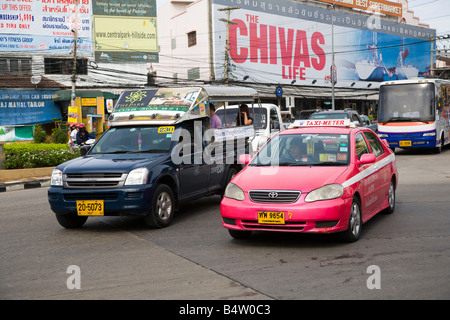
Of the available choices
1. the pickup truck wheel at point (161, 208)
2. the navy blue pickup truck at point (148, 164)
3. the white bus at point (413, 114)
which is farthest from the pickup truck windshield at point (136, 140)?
the white bus at point (413, 114)

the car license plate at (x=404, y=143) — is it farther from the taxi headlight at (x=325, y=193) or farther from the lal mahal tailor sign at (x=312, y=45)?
the lal mahal tailor sign at (x=312, y=45)

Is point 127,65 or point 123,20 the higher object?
point 123,20

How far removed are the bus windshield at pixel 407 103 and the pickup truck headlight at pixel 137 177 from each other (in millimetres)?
15188

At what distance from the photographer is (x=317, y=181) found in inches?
254

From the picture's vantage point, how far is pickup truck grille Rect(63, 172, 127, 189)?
7578 millimetres

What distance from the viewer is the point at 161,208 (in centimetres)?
803

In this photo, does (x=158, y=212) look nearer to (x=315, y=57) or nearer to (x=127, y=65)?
(x=127, y=65)

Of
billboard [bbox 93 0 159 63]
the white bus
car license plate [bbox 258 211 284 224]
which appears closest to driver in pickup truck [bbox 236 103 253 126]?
car license plate [bbox 258 211 284 224]

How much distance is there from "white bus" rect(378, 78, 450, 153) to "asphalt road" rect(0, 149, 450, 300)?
11581 millimetres

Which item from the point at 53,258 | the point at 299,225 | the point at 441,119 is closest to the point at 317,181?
the point at 299,225

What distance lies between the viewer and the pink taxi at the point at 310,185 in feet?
20.5

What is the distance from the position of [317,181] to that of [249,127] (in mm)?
5282

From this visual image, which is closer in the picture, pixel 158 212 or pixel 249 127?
pixel 158 212
